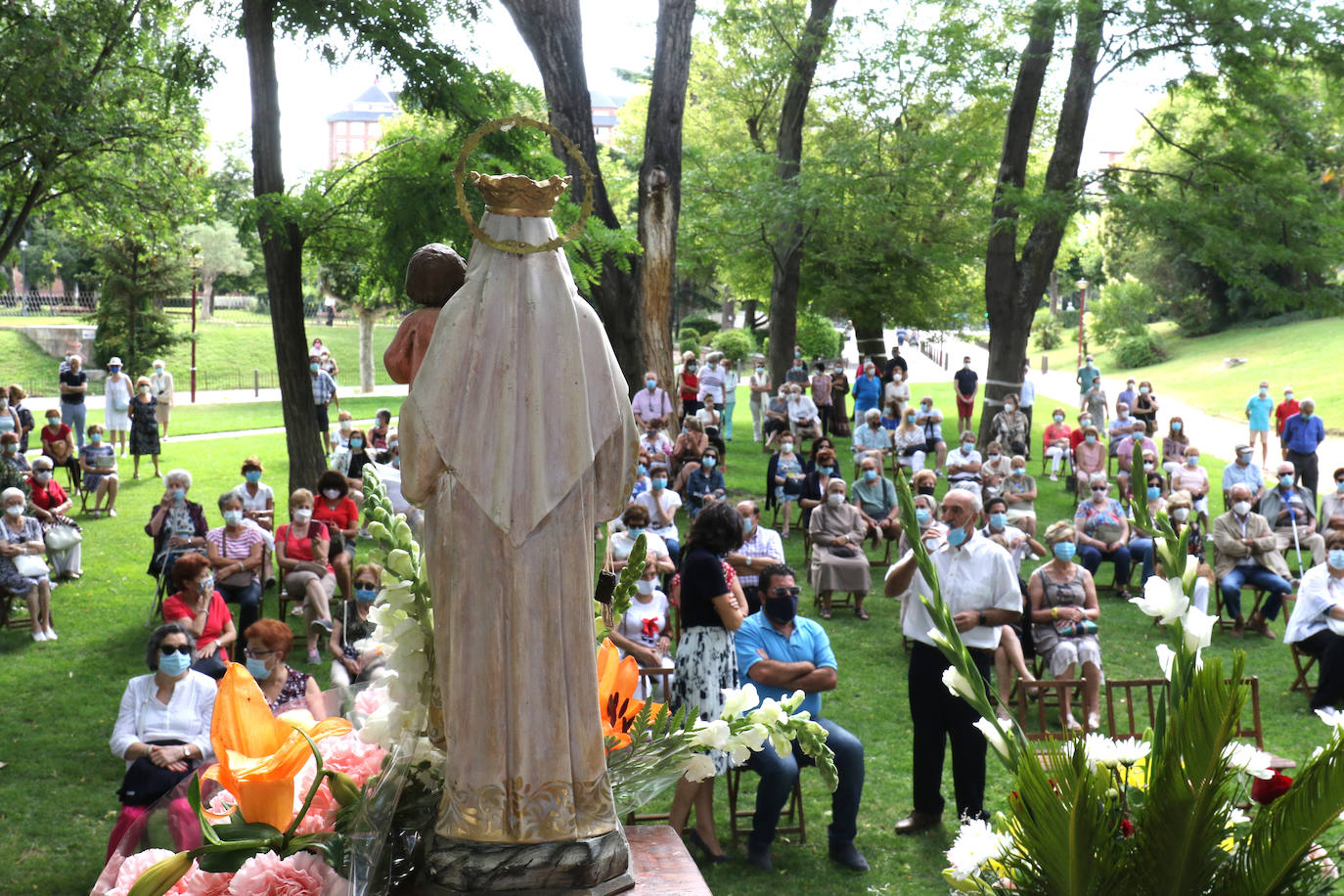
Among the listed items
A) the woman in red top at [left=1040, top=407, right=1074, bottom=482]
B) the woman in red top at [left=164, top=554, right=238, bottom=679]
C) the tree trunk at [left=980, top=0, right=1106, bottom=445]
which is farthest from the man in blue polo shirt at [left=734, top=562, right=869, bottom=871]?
the woman in red top at [left=1040, top=407, right=1074, bottom=482]

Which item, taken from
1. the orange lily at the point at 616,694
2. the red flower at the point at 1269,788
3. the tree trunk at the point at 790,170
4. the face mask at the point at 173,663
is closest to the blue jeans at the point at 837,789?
the face mask at the point at 173,663

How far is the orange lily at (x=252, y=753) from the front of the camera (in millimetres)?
1980

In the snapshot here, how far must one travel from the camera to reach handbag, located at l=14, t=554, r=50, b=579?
1186cm

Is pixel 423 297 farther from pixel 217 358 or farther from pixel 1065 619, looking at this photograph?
pixel 217 358

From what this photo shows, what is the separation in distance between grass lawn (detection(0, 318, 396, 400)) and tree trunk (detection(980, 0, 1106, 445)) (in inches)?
943

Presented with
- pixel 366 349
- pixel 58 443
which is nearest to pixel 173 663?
pixel 58 443

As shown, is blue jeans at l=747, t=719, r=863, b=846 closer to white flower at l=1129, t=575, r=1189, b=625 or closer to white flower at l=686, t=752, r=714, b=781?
white flower at l=686, t=752, r=714, b=781

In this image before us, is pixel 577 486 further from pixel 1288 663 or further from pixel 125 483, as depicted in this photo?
pixel 125 483

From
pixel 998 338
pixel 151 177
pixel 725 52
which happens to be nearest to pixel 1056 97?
pixel 725 52

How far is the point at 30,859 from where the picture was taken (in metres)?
7.28

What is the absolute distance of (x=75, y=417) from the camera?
812 inches

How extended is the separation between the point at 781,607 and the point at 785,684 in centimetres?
45

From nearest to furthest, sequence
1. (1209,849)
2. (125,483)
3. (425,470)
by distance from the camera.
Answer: (1209,849) → (425,470) → (125,483)

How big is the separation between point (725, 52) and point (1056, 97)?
29.0 feet
